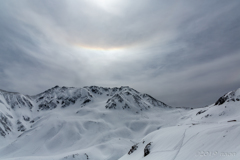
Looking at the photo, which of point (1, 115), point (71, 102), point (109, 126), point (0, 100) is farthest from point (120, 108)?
point (0, 100)

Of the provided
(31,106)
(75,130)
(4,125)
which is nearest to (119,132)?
(75,130)

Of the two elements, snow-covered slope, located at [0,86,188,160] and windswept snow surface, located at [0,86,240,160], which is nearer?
windswept snow surface, located at [0,86,240,160]

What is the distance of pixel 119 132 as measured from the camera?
107875 millimetres

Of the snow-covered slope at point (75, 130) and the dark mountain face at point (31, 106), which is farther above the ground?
the dark mountain face at point (31, 106)

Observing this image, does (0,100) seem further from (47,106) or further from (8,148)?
(8,148)

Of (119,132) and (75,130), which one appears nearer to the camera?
(119,132)

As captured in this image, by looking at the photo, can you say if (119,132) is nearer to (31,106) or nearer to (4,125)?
(4,125)

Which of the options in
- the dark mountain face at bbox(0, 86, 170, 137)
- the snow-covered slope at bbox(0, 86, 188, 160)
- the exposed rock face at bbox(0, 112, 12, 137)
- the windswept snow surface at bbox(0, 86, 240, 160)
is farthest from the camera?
the dark mountain face at bbox(0, 86, 170, 137)

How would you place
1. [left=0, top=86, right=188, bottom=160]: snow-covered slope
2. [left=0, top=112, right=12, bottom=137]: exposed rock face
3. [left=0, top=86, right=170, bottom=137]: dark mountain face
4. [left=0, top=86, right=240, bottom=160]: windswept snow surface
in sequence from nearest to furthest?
[left=0, top=86, right=240, bottom=160]: windswept snow surface, [left=0, top=86, right=188, bottom=160]: snow-covered slope, [left=0, top=112, right=12, bottom=137]: exposed rock face, [left=0, top=86, right=170, bottom=137]: dark mountain face

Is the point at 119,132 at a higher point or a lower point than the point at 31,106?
lower

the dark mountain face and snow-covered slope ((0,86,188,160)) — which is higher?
the dark mountain face

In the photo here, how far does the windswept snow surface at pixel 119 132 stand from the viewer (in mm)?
16716

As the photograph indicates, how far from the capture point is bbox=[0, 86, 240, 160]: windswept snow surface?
16.7m

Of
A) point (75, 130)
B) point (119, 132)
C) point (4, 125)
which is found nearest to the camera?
point (119, 132)
